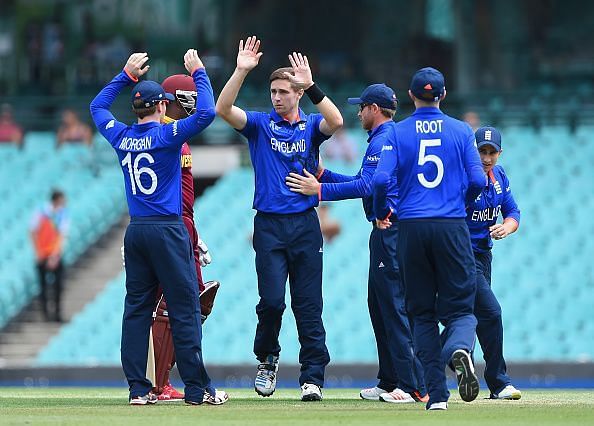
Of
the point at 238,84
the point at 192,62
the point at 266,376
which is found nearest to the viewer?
the point at 192,62

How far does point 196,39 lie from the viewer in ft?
95.1

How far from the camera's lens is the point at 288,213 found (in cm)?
1037

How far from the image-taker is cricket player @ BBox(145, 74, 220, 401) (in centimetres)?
1043

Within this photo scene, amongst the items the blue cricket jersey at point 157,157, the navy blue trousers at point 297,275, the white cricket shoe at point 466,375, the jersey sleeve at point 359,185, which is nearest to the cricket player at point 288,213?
the navy blue trousers at point 297,275

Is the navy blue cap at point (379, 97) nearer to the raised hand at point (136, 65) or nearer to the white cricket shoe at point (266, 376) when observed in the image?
the raised hand at point (136, 65)

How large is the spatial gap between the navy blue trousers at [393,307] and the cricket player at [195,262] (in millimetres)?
1221

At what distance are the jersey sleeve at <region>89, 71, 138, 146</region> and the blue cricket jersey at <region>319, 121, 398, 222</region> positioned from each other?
5.04 feet

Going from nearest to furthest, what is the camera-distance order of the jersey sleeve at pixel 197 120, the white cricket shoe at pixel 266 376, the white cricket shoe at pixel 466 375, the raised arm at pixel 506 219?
the white cricket shoe at pixel 466 375, the jersey sleeve at pixel 197 120, the raised arm at pixel 506 219, the white cricket shoe at pixel 266 376

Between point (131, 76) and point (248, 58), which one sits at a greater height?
point (248, 58)

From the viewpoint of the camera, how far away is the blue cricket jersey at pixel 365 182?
34.1 feet

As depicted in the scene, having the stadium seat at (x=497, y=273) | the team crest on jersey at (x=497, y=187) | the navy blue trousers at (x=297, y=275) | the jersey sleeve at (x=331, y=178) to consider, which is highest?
the jersey sleeve at (x=331, y=178)

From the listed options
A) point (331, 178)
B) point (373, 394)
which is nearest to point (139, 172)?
point (331, 178)

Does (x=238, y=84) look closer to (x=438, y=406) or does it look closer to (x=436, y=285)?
(x=436, y=285)

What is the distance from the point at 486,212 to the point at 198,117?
7.96 ft
